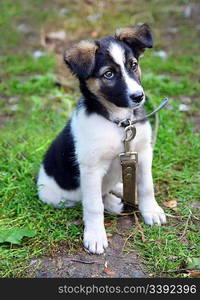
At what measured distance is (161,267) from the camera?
3.82 meters

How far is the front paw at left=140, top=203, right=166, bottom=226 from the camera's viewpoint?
438 cm

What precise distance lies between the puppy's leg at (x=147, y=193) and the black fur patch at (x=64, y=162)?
1.91ft

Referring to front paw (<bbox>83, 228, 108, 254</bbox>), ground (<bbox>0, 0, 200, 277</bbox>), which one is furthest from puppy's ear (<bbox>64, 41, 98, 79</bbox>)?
ground (<bbox>0, 0, 200, 277</bbox>)

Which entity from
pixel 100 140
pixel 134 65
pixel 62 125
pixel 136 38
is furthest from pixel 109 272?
pixel 62 125

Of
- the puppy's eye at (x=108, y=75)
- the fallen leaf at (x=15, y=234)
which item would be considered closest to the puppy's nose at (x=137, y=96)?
the puppy's eye at (x=108, y=75)

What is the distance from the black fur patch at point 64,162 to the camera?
14.4 feet

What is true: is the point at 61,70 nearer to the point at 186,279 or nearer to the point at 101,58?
the point at 101,58

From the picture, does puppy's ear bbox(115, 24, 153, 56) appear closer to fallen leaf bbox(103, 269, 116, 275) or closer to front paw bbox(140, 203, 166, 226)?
front paw bbox(140, 203, 166, 226)

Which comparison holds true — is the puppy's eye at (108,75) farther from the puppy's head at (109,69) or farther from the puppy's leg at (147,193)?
the puppy's leg at (147,193)

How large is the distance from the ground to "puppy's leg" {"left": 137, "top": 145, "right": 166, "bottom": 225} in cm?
10

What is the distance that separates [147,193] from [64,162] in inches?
32.5

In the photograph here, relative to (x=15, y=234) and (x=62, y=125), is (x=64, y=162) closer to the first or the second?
(x=15, y=234)

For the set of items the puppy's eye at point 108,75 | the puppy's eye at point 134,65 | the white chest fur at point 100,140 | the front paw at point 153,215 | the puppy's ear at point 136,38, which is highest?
the puppy's ear at point 136,38

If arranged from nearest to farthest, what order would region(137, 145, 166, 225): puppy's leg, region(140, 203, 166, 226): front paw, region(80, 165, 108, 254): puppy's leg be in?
region(80, 165, 108, 254): puppy's leg → region(137, 145, 166, 225): puppy's leg → region(140, 203, 166, 226): front paw
